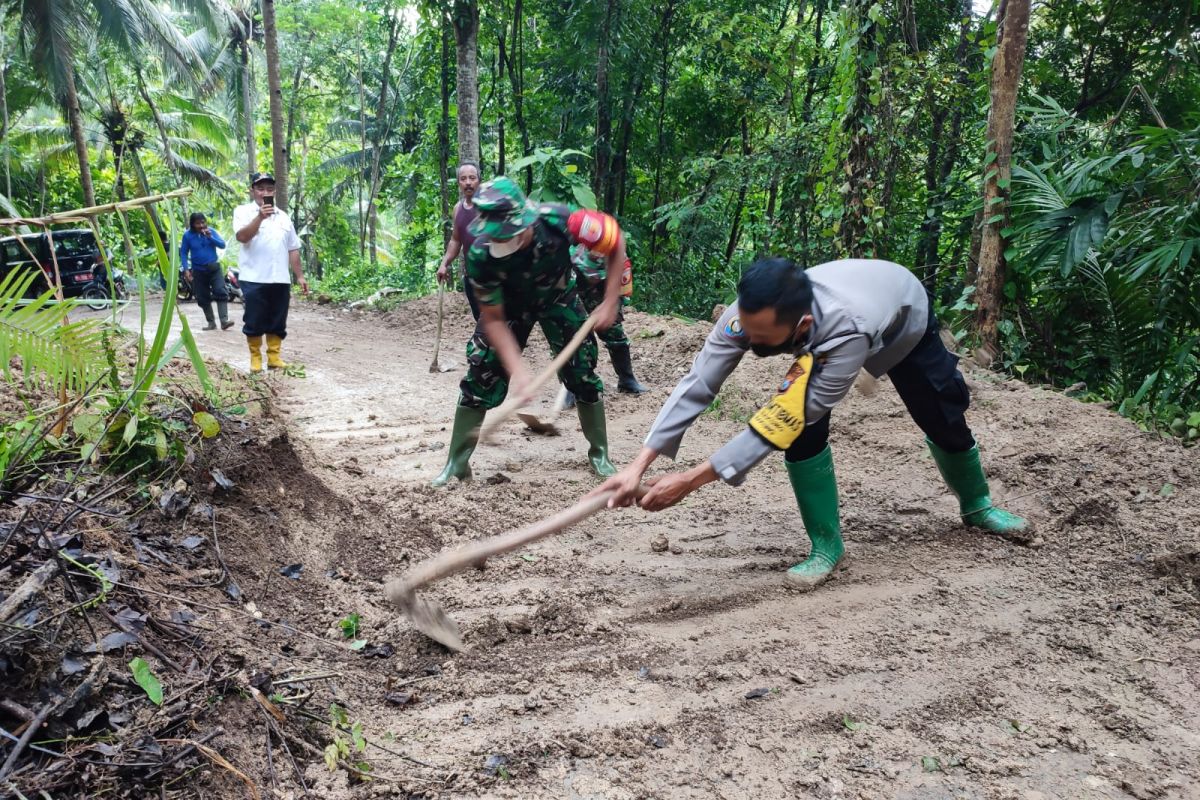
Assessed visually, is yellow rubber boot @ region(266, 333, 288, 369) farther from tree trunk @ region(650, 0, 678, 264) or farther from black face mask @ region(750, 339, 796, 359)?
black face mask @ region(750, 339, 796, 359)

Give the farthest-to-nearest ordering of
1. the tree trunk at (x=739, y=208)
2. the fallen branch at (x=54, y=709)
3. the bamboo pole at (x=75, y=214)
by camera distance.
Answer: the tree trunk at (x=739, y=208) < the bamboo pole at (x=75, y=214) < the fallen branch at (x=54, y=709)

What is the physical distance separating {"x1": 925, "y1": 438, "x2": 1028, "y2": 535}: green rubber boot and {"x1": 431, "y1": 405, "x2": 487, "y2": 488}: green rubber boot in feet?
7.53

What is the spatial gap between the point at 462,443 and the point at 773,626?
2.12m

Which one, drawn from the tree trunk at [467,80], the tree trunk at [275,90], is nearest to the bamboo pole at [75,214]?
the tree trunk at [467,80]

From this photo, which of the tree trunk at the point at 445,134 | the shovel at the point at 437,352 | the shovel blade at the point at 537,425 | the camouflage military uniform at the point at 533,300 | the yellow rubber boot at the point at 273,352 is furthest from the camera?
the tree trunk at the point at 445,134

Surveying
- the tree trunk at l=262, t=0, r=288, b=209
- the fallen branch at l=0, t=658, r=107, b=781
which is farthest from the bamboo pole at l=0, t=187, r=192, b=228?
the tree trunk at l=262, t=0, r=288, b=209

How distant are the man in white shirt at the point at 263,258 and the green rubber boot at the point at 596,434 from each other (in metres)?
3.25

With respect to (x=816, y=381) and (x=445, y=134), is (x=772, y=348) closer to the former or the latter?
(x=816, y=381)

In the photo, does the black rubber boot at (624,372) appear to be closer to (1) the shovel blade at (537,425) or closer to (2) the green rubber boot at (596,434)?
(1) the shovel blade at (537,425)

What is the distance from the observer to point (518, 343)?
4457 millimetres

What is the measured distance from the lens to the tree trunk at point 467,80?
1012 centimetres

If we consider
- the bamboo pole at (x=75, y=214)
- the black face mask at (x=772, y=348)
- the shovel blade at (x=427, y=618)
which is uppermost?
the bamboo pole at (x=75, y=214)

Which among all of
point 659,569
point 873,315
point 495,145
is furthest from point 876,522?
point 495,145

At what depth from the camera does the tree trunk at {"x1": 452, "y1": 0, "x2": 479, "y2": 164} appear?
10125 millimetres
